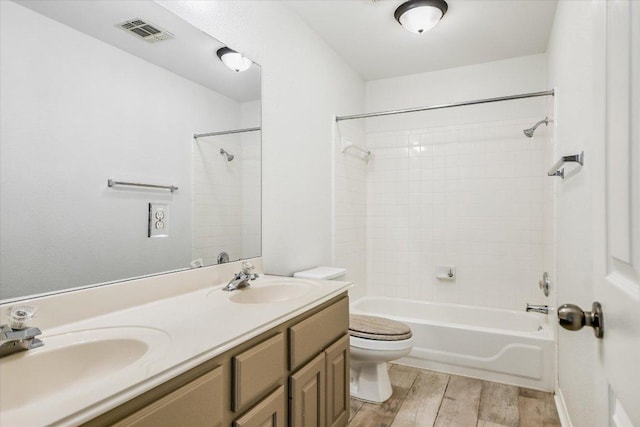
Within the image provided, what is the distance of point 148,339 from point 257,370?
33cm

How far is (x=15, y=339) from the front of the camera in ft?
2.77

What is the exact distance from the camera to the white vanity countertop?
633mm

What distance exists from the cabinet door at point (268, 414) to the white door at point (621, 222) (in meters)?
0.87

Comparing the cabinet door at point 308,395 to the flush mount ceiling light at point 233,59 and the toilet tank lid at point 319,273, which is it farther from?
the flush mount ceiling light at point 233,59

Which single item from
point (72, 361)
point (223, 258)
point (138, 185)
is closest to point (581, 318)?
point (72, 361)

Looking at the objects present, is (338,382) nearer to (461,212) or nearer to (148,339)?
(148,339)

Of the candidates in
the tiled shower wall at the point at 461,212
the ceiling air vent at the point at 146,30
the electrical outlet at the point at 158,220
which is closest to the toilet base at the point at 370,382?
the tiled shower wall at the point at 461,212

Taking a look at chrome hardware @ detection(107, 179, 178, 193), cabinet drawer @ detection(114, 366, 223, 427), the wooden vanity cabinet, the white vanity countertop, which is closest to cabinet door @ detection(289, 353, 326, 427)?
the wooden vanity cabinet

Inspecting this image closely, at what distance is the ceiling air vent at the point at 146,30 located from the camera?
135 centimetres

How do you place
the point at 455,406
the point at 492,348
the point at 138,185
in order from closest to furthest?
1. the point at 138,185
2. the point at 455,406
3. the point at 492,348

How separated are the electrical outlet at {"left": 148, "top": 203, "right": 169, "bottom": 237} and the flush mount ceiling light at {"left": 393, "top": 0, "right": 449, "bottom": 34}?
6.20ft

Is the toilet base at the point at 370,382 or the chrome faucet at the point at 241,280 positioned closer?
the chrome faucet at the point at 241,280

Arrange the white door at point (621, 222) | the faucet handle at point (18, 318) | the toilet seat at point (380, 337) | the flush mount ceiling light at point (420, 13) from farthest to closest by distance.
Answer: the flush mount ceiling light at point (420, 13)
the toilet seat at point (380, 337)
the faucet handle at point (18, 318)
the white door at point (621, 222)

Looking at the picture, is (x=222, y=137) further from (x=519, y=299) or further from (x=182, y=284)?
(x=519, y=299)
